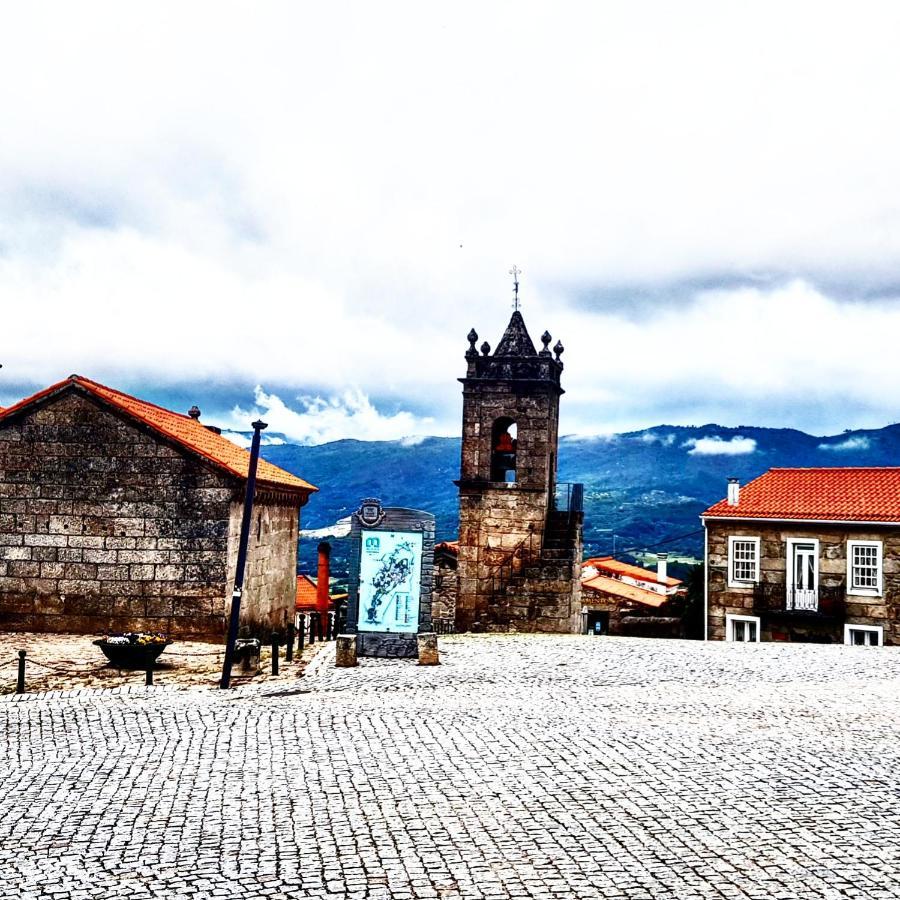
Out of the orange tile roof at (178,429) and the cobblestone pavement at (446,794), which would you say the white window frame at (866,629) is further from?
the orange tile roof at (178,429)

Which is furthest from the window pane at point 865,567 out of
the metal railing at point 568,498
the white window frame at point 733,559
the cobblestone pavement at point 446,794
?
the cobblestone pavement at point 446,794

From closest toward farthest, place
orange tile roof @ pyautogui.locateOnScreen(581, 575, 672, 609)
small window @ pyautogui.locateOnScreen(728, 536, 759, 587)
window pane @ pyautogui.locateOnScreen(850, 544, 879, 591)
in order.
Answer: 1. window pane @ pyautogui.locateOnScreen(850, 544, 879, 591)
2. small window @ pyautogui.locateOnScreen(728, 536, 759, 587)
3. orange tile roof @ pyautogui.locateOnScreen(581, 575, 672, 609)

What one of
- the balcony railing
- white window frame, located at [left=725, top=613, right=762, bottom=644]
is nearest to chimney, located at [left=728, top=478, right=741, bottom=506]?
the balcony railing

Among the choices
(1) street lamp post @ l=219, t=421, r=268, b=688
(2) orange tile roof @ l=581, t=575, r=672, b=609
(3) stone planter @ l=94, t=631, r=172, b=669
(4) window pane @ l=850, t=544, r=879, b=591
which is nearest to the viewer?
(1) street lamp post @ l=219, t=421, r=268, b=688

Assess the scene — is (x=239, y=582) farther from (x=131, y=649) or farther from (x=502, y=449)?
(x=502, y=449)

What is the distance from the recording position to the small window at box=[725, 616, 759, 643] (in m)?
31.9

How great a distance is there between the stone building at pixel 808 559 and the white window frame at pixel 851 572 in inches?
1.2

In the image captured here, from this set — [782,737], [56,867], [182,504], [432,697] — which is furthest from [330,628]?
[56,867]

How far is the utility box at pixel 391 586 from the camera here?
58.2ft

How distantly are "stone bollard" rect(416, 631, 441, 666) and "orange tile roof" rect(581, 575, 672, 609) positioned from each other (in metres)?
31.9

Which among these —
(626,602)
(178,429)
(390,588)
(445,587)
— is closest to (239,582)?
(390,588)

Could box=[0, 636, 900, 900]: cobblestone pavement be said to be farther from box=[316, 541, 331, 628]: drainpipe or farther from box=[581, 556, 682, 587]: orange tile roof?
box=[581, 556, 682, 587]: orange tile roof

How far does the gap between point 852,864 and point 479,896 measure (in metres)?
3.11

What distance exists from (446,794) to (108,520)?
1352 centimetres
